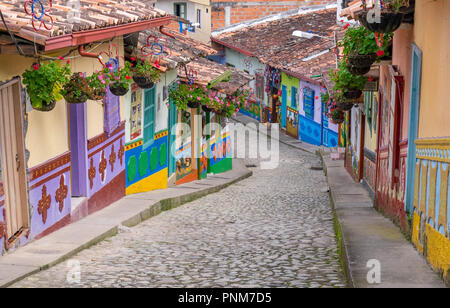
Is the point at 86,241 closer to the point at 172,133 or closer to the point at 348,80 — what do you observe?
the point at 348,80

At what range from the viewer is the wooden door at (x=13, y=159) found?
792cm

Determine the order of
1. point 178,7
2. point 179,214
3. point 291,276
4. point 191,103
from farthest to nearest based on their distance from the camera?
point 178,7
point 191,103
point 179,214
point 291,276

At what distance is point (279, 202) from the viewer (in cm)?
1462

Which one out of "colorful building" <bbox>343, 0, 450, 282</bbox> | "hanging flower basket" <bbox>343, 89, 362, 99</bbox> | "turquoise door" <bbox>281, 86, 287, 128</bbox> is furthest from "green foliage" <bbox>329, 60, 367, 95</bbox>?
"turquoise door" <bbox>281, 86, 287, 128</bbox>

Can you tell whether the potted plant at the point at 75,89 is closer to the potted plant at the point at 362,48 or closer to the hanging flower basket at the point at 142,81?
the hanging flower basket at the point at 142,81

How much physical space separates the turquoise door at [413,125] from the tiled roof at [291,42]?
1782 cm

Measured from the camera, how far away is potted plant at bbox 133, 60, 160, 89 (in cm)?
1222

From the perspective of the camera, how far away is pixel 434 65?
6.98 meters

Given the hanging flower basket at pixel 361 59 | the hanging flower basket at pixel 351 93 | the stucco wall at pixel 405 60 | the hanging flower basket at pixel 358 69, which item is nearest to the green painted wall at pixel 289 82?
the hanging flower basket at pixel 351 93

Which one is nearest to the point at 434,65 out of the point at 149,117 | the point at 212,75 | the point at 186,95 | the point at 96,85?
the point at 96,85

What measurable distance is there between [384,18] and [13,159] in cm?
466

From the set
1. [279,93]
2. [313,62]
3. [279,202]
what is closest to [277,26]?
[279,93]

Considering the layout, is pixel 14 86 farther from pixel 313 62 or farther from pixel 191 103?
pixel 313 62

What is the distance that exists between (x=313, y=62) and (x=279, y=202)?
566 inches
